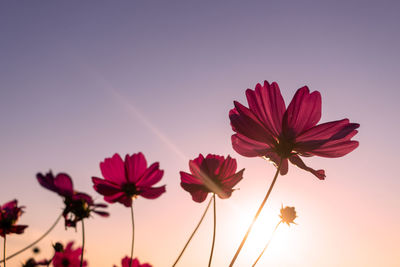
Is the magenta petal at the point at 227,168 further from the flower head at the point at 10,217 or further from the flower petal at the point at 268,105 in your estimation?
the flower head at the point at 10,217

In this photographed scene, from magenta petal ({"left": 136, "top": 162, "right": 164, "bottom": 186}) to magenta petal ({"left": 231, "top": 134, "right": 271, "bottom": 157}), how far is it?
1.28ft

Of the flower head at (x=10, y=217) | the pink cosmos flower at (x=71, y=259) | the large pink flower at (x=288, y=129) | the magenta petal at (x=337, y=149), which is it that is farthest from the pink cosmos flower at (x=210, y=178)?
the pink cosmos flower at (x=71, y=259)

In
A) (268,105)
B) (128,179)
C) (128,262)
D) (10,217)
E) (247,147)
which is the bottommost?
(10,217)

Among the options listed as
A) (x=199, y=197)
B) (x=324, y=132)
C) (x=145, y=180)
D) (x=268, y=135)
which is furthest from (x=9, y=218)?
(x=324, y=132)

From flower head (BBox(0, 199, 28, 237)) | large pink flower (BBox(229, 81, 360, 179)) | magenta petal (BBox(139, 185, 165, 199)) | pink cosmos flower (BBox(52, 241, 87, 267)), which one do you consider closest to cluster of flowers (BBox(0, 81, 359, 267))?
large pink flower (BBox(229, 81, 360, 179))

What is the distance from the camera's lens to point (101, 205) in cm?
126

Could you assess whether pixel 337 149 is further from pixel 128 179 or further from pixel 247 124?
pixel 128 179

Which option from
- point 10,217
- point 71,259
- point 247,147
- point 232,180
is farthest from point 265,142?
point 71,259

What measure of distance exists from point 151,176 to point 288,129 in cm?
54

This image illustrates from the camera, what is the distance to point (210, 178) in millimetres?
1146

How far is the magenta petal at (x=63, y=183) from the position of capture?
3.32 ft

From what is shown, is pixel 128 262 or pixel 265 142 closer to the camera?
pixel 265 142

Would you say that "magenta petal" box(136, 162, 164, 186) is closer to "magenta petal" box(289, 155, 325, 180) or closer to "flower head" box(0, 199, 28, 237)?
"magenta petal" box(289, 155, 325, 180)

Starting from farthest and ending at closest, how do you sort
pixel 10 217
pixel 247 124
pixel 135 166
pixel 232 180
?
pixel 10 217 < pixel 135 166 < pixel 232 180 < pixel 247 124
